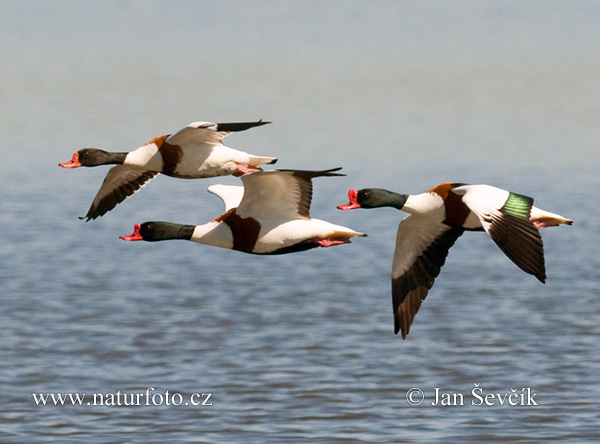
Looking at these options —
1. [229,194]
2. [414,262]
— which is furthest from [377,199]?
[229,194]

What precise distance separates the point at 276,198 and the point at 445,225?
289 centimetres

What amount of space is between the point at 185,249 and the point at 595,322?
26684mm

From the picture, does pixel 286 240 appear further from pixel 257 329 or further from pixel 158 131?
pixel 158 131

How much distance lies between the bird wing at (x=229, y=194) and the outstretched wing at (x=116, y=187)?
1488 millimetres

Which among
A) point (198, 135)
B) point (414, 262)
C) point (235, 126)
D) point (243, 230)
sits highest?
point (235, 126)

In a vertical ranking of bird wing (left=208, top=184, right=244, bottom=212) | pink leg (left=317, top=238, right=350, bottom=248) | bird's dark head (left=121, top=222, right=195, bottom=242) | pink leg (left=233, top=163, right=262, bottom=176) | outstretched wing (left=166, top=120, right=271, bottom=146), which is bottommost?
pink leg (left=317, top=238, right=350, bottom=248)

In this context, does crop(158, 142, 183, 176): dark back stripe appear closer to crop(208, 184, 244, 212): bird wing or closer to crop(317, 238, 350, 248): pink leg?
crop(208, 184, 244, 212): bird wing

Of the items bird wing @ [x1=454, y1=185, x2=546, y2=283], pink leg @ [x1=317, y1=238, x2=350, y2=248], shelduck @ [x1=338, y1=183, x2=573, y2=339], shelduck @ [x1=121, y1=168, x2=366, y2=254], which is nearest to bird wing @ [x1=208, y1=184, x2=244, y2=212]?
shelduck @ [x1=121, y1=168, x2=366, y2=254]

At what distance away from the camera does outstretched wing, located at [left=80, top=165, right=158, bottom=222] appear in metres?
22.2

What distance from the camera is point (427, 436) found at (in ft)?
111

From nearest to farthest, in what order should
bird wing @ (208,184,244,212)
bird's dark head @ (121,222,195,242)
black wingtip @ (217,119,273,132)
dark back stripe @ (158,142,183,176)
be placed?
black wingtip @ (217,119,273,132) < bird's dark head @ (121,222,195,242) < dark back stripe @ (158,142,183,176) < bird wing @ (208,184,244,212)

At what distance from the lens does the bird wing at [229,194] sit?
68.4 feet

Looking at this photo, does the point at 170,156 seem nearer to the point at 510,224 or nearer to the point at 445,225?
the point at 445,225

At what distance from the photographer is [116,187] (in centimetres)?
2239
